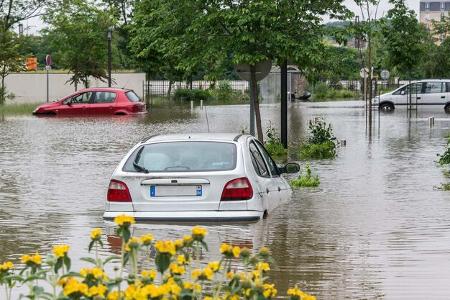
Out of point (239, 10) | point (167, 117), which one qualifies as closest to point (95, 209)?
point (239, 10)

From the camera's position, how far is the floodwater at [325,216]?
1062 centimetres

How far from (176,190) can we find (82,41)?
5113cm

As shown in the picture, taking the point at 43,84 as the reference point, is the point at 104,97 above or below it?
below

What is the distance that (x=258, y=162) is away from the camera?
13.4 m

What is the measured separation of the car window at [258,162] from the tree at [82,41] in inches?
1904

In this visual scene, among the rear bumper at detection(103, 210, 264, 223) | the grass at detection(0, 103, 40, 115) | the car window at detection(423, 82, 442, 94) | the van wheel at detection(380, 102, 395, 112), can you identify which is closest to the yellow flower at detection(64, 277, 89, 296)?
the rear bumper at detection(103, 210, 264, 223)

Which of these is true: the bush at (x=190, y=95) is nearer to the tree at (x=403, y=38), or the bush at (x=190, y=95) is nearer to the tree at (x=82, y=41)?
the tree at (x=82, y=41)

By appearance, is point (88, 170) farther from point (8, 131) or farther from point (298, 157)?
point (8, 131)

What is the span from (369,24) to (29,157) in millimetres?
8250

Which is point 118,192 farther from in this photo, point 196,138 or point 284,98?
point 284,98

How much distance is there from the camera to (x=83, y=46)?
205ft

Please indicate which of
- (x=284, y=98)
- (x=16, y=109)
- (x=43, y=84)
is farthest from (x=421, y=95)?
(x=284, y=98)

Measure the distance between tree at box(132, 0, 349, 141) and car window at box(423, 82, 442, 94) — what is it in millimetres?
29598

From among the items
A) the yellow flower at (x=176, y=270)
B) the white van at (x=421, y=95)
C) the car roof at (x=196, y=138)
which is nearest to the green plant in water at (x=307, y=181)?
the car roof at (x=196, y=138)
